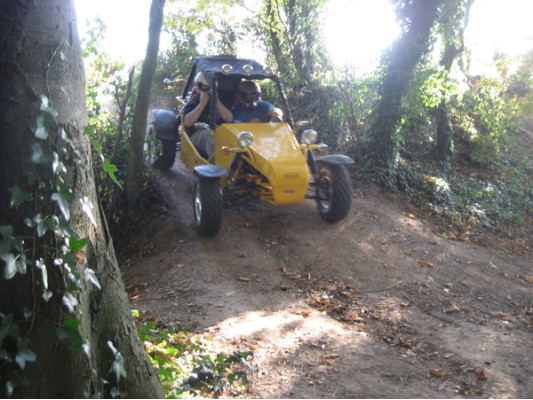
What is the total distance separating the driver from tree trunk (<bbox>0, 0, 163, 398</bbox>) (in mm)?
5705

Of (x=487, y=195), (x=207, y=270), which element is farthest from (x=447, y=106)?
(x=207, y=270)

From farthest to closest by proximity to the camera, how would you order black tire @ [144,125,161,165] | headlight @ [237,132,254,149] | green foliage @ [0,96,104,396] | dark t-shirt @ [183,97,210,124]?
black tire @ [144,125,161,165] < dark t-shirt @ [183,97,210,124] < headlight @ [237,132,254,149] < green foliage @ [0,96,104,396]

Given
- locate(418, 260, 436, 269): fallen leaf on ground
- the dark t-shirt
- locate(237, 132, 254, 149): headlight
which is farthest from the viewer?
the dark t-shirt

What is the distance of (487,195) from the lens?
12.2 m

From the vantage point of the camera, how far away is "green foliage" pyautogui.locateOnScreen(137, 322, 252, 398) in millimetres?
3061

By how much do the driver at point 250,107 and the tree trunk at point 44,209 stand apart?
5.70 meters

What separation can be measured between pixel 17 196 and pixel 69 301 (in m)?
0.46

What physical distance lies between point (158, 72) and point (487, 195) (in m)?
11.5

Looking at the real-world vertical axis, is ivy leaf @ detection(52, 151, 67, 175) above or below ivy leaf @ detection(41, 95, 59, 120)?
below

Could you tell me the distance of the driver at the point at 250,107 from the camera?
8.01 meters

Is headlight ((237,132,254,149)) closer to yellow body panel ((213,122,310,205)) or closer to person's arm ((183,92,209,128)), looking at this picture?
yellow body panel ((213,122,310,205))

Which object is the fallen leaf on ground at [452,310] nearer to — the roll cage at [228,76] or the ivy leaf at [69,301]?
the roll cage at [228,76]

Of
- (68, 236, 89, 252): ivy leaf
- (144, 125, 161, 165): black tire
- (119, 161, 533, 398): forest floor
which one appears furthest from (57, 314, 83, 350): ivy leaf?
(144, 125, 161, 165): black tire

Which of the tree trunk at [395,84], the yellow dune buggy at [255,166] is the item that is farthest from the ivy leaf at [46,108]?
the tree trunk at [395,84]
